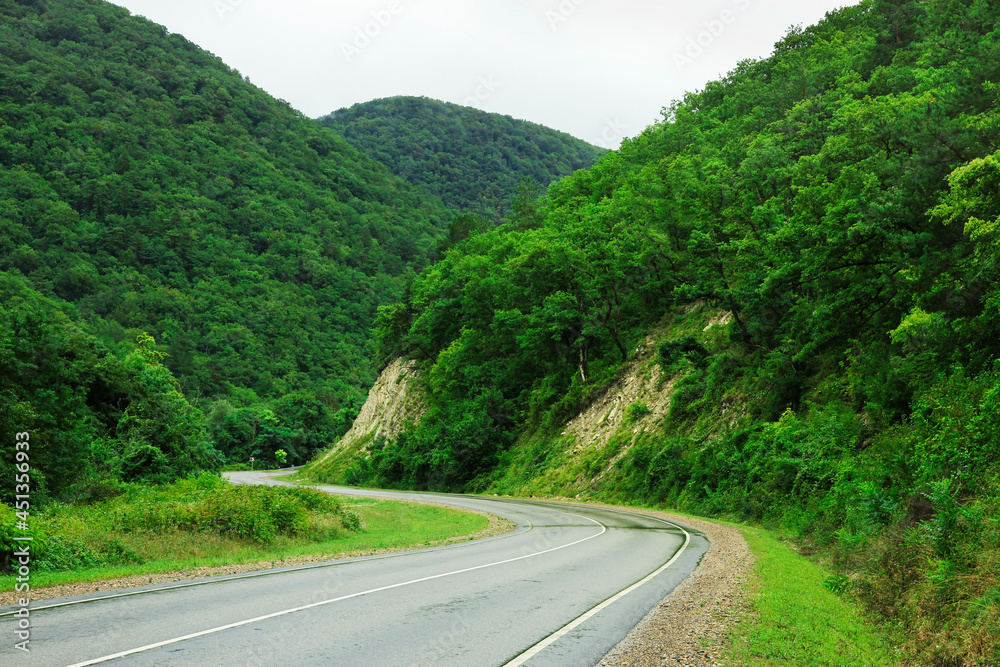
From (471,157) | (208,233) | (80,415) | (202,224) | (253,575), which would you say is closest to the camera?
(253,575)

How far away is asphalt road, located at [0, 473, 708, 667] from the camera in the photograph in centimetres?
726

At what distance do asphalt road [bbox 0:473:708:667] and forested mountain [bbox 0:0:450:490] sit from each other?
86.9 meters

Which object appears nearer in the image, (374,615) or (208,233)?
(374,615)

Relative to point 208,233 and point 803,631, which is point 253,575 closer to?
point 803,631

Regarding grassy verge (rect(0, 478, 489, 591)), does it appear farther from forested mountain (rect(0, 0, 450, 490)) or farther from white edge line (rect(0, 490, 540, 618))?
forested mountain (rect(0, 0, 450, 490))

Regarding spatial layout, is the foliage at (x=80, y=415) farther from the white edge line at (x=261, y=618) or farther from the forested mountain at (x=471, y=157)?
the forested mountain at (x=471, y=157)

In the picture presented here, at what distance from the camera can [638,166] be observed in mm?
→ 61562

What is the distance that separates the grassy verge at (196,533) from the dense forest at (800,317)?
1209cm

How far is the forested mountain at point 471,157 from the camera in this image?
16488 cm

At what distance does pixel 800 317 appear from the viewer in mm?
28828

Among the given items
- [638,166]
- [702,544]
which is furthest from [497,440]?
[702,544]

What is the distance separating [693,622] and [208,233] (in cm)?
11930

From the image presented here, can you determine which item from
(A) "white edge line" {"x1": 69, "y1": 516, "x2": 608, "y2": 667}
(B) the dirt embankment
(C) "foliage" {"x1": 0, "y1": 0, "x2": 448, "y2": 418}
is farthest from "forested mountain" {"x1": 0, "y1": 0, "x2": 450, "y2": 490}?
(A) "white edge line" {"x1": 69, "y1": 516, "x2": 608, "y2": 667}

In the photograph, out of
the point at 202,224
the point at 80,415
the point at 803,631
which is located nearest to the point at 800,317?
the point at 803,631
